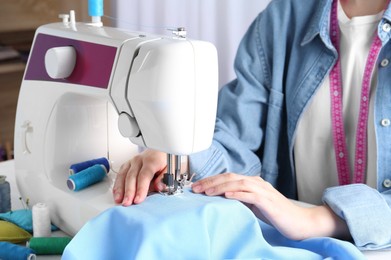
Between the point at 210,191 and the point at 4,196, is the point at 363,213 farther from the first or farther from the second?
the point at 4,196

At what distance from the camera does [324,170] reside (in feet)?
5.01

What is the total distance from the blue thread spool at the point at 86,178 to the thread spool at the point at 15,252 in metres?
0.16

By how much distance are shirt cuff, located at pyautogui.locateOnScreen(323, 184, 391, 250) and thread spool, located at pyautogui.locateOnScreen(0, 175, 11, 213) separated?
0.60 metres

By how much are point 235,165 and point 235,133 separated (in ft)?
0.27

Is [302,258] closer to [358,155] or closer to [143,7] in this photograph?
[358,155]

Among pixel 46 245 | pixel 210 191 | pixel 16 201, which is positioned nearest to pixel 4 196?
pixel 16 201

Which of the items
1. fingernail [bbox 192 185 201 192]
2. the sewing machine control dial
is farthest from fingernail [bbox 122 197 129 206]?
the sewing machine control dial

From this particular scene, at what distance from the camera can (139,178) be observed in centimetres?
113

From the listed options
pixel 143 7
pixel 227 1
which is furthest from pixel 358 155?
pixel 143 7

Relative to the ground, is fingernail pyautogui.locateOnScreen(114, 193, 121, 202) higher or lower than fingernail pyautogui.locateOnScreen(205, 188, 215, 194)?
lower

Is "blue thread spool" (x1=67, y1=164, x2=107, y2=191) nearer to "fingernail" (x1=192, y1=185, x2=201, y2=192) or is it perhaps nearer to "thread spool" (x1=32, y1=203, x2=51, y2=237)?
"thread spool" (x1=32, y1=203, x2=51, y2=237)

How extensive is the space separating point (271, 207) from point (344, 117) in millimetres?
439

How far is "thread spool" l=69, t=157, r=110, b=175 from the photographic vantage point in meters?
1.24

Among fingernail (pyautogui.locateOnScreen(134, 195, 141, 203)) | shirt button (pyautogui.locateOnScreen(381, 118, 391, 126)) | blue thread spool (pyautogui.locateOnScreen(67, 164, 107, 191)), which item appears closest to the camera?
fingernail (pyautogui.locateOnScreen(134, 195, 141, 203))
